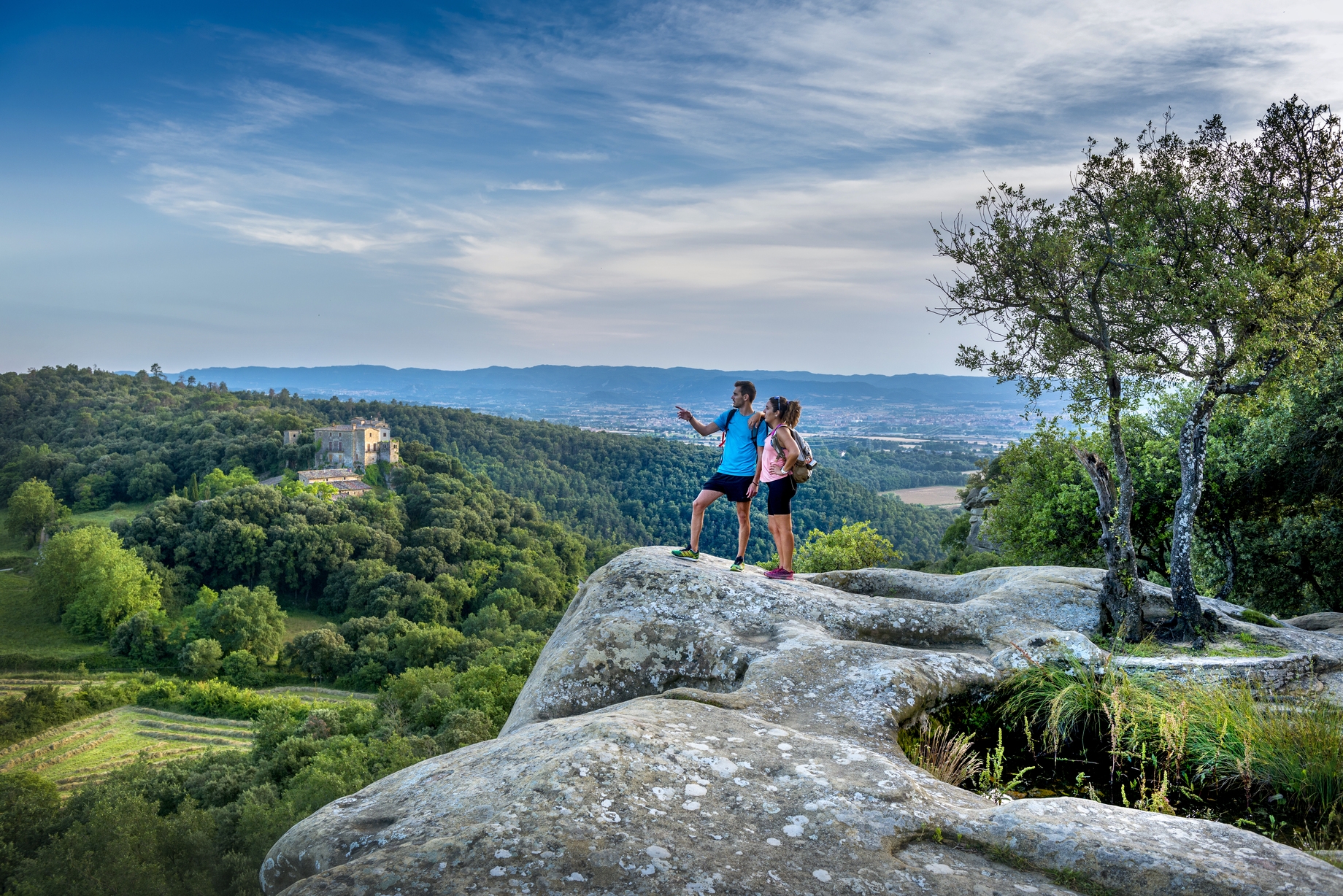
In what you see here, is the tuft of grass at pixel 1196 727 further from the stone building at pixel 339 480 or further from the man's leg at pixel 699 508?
the stone building at pixel 339 480

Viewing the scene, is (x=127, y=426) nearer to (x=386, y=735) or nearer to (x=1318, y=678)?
(x=386, y=735)

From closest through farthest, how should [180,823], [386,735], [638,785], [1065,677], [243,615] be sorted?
1. [638,785]
2. [1065,677]
3. [180,823]
4. [386,735]
5. [243,615]

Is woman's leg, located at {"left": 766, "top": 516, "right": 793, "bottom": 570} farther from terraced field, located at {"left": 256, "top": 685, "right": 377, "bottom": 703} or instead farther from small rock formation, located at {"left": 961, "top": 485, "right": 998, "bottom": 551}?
terraced field, located at {"left": 256, "top": 685, "right": 377, "bottom": 703}

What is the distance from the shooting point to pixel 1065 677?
6359 mm

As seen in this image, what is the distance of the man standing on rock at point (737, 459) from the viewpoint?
959cm

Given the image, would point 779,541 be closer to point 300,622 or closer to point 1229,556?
point 1229,556

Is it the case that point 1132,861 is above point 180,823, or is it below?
above

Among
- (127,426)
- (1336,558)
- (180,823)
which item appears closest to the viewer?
(1336,558)

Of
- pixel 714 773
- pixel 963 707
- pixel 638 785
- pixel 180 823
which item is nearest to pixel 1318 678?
pixel 963 707

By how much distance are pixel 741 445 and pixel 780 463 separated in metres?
0.65

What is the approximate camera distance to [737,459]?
9.70 meters

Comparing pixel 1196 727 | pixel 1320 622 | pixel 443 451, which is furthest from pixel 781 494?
pixel 443 451

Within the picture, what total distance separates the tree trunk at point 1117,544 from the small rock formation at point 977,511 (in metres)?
26.6

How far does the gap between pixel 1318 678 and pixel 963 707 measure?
4588 millimetres
